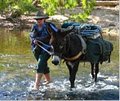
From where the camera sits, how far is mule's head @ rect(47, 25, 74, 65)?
7479 mm

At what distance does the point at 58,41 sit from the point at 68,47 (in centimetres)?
45

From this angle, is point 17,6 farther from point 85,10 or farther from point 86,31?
point 86,31

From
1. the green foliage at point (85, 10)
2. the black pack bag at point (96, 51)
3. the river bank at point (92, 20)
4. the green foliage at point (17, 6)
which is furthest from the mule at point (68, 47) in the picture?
the green foliage at point (17, 6)

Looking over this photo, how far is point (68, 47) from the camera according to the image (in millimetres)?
7910

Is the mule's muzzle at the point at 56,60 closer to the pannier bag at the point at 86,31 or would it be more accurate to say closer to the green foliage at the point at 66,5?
the pannier bag at the point at 86,31

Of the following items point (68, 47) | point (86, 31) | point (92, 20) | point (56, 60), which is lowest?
point (92, 20)

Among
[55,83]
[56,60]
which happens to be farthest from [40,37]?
[55,83]

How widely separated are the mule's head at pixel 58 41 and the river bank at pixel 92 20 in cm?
1542

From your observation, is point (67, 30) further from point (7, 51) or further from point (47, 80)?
point (7, 51)

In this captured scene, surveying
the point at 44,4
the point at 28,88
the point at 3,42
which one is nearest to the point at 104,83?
the point at 28,88

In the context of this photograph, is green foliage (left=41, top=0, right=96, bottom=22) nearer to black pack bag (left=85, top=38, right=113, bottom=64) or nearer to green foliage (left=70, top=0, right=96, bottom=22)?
green foliage (left=70, top=0, right=96, bottom=22)

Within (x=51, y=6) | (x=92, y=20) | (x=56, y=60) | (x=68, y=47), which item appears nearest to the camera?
(x=56, y=60)

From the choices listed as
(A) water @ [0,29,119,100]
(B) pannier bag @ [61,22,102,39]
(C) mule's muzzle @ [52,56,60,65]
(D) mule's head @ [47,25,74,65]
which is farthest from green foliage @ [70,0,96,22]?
(C) mule's muzzle @ [52,56,60,65]

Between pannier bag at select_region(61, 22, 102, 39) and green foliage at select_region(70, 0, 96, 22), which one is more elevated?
pannier bag at select_region(61, 22, 102, 39)
